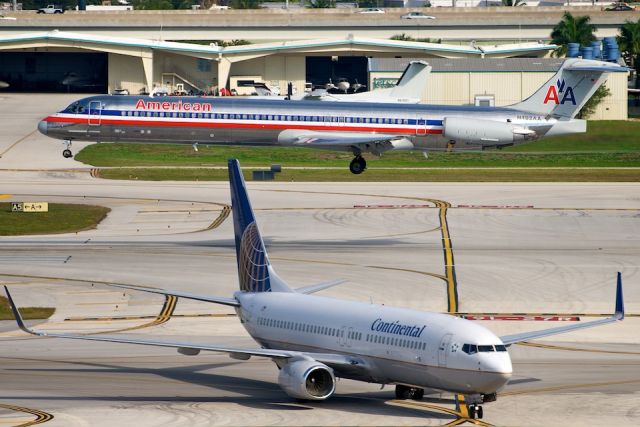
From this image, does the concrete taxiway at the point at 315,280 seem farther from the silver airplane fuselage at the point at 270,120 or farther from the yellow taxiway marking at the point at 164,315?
the silver airplane fuselage at the point at 270,120

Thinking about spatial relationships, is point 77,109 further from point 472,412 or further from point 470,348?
point 470,348

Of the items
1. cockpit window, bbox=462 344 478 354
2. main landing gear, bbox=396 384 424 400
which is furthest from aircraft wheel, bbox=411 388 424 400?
cockpit window, bbox=462 344 478 354

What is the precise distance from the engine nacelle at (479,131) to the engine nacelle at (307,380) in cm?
3604

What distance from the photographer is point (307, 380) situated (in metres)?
46.4

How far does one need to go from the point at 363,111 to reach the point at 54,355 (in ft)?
107

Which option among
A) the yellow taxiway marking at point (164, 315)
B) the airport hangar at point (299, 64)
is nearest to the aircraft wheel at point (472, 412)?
the yellow taxiway marking at point (164, 315)

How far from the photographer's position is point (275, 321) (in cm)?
5122

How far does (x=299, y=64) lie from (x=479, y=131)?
12060cm

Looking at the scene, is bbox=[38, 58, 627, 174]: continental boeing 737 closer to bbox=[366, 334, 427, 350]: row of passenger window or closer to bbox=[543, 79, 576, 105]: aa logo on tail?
bbox=[543, 79, 576, 105]: aa logo on tail

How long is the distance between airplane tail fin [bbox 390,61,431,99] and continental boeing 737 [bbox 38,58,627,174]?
33.2 metres

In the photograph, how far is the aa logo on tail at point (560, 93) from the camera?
84.2 m

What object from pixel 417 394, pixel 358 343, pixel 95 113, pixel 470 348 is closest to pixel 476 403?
pixel 470 348

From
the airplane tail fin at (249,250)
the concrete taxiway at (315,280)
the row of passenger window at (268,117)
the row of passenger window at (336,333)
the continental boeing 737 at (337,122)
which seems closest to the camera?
the row of passenger window at (336,333)

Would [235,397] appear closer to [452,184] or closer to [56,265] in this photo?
[56,265]
